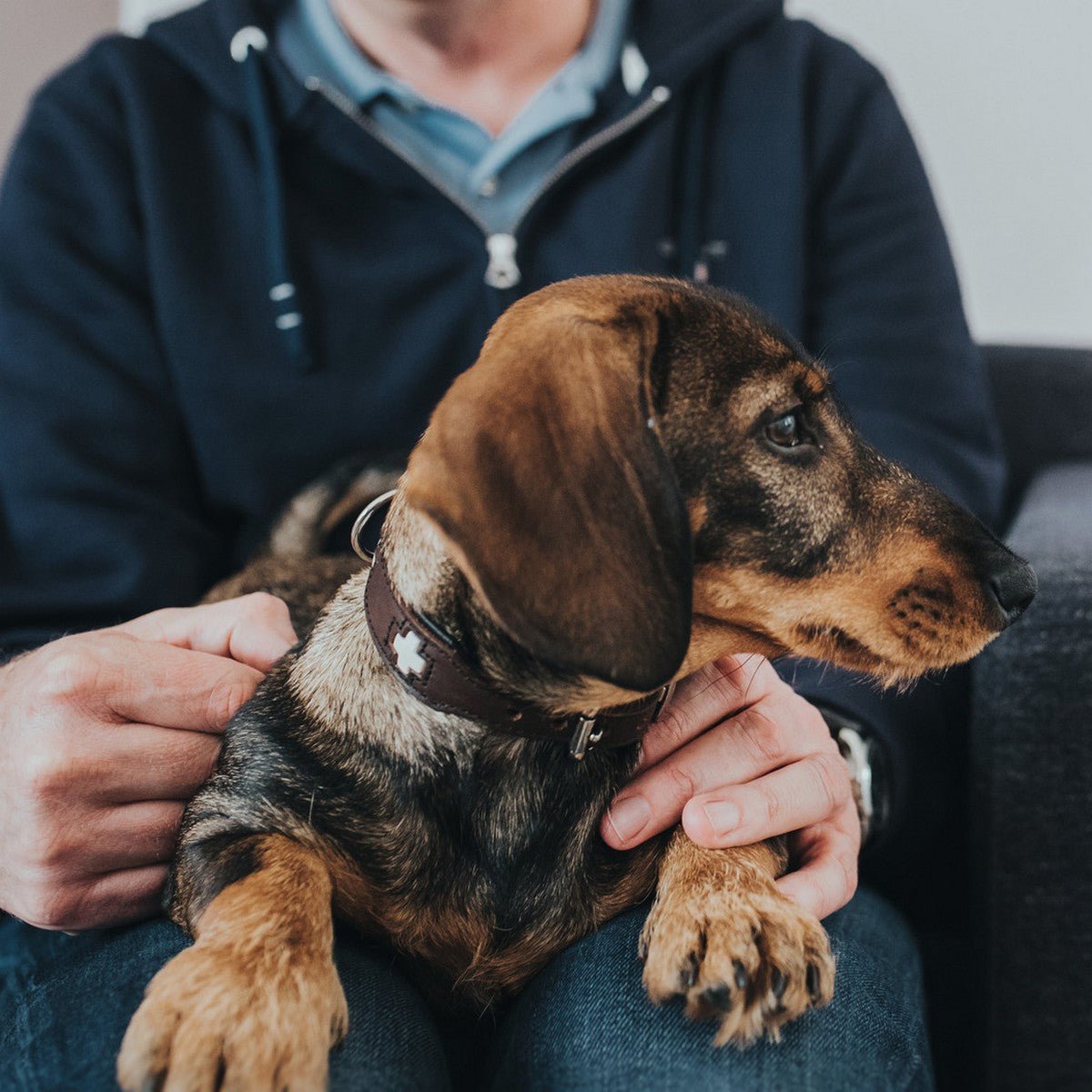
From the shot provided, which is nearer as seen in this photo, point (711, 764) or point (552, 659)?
point (552, 659)

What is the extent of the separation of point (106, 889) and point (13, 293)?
988 millimetres

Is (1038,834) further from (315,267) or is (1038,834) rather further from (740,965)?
(315,267)

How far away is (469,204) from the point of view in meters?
1.78

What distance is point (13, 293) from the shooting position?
5.53ft

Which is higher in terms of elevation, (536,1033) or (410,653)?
(410,653)

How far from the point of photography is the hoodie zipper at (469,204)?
5.66 ft

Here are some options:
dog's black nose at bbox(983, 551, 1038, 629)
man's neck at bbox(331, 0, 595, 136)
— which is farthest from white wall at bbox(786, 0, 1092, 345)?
dog's black nose at bbox(983, 551, 1038, 629)

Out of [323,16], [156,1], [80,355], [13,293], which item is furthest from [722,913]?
[156,1]

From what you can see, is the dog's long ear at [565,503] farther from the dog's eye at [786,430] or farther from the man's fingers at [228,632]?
the man's fingers at [228,632]

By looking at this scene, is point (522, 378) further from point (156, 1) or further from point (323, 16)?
point (156, 1)

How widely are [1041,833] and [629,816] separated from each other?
2.07 feet

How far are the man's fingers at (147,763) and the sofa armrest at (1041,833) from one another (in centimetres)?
98

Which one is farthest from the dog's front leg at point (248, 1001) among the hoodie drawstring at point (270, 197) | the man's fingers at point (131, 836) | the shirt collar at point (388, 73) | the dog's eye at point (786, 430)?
the shirt collar at point (388, 73)

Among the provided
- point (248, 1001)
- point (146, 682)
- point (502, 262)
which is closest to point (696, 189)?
point (502, 262)
